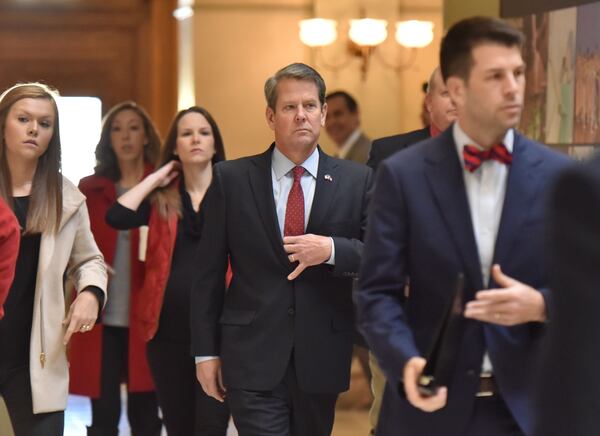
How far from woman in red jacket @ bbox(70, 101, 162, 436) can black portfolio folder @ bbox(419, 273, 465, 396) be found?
3.44 m

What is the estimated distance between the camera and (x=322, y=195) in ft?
14.4

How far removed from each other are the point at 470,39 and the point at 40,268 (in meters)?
2.22

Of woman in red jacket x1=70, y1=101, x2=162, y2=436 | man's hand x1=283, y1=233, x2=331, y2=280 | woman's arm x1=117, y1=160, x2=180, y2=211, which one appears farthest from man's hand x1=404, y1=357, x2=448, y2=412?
woman in red jacket x1=70, y1=101, x2=162, y2=436

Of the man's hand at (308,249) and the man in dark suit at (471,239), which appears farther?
the man's hand at (308,249)

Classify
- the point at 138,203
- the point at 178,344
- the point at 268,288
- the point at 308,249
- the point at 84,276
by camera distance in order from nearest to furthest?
the point at 308,249 < the point at 268,288 < the point at 84,276 < the point at 178,344 < the point at 138,203

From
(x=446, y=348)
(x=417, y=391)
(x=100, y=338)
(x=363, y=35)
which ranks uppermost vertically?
(x=363, y=35)

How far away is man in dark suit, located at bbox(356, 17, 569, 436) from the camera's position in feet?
9.92

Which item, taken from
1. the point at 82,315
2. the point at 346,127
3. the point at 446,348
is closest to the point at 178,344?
the point at 82,315

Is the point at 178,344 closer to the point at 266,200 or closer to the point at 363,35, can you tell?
the point at 266,200

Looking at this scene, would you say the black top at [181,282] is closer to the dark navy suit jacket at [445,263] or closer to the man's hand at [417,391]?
the dark navy suit jacket at [445,263]

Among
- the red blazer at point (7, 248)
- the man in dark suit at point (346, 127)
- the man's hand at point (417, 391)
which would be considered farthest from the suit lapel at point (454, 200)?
the man in dark suit at point (346, 127)

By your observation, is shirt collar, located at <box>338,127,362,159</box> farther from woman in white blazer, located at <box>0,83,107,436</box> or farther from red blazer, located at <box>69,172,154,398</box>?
woman in white blazer, located at <box>0,83,107,436</box>

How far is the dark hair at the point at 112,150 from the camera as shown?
6.79 metres

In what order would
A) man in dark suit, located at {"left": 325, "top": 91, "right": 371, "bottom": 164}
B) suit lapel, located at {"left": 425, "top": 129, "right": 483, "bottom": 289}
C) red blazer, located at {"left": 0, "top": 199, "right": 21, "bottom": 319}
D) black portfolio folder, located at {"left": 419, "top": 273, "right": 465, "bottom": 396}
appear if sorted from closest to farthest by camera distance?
black portfolio folder, located at {"left": 419, "top": 273, "right": 465, "bottom": 396} < suit lapel, located at {"left": 425, "top": 129, "right": 483, "bottom": 289} < red blazer, located at {"left": 0, "top": 199, "right": 21, "bottom": 319} < man in dark suit, located at {"left": 325, "top": 91, "right": 371, "bottom": 164}
